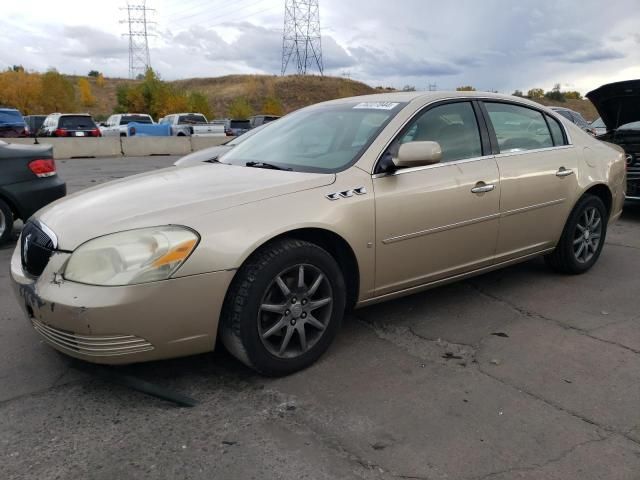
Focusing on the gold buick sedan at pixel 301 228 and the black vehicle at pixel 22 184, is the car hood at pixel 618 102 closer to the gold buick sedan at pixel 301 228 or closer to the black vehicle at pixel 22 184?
the gold buick sedan at pixel 301 228

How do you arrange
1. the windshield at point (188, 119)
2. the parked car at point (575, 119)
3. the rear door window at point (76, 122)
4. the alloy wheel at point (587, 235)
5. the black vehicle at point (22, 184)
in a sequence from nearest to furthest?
the alloy wheel at point (587, 235) → the black vehicle at point (22, 184) → the parked car at point (575, 119) → the rear door window at point (76, 122) → the windshield at point (188, 119)

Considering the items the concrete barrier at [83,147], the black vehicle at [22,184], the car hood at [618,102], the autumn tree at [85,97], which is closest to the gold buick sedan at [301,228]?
the car hood at [618,102]

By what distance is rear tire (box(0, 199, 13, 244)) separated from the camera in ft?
20.0

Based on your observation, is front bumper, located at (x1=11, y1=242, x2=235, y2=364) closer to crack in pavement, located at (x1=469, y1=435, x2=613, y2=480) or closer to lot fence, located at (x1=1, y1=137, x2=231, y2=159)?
crack in pavement, located at (x1=469, y1=435, x2=613, y2=480)

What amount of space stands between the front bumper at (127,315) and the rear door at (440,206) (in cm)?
112

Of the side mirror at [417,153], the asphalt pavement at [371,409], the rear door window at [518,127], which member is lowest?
the asphalt pavement at [371,409]

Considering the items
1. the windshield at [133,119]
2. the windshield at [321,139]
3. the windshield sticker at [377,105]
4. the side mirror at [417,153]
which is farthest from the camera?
A: the windshield at [133,119]

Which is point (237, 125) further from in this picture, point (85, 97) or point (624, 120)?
point (85, 97)

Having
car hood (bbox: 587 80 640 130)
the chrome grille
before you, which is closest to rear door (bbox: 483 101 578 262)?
the chrome grille

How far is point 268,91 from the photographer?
84.0 meters

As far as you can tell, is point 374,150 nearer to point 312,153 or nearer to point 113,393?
point 312,153

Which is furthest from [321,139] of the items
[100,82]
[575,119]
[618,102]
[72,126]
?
[100,82]

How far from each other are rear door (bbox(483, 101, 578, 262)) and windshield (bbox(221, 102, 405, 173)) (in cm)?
96

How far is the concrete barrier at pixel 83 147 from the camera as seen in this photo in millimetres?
21016
